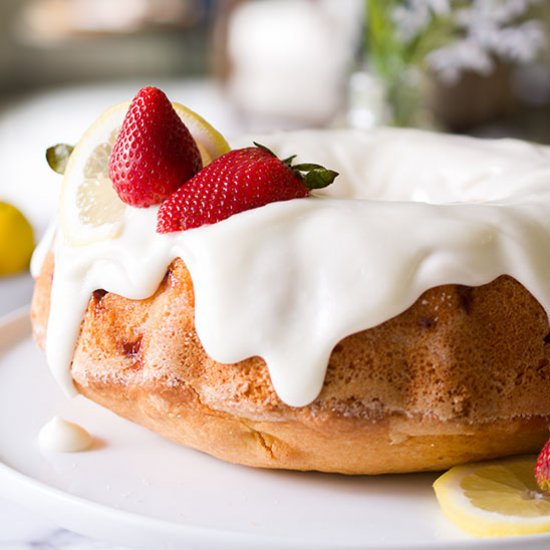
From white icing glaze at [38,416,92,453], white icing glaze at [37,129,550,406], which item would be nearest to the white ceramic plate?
white icing glaze at [38,416,92,453]

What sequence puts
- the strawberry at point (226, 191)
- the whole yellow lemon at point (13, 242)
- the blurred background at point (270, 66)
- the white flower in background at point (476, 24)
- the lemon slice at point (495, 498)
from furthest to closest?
the blurred background at point (270, 66), the white flower in background at point (476, 24), the whole yellow lemon at point (13, 242), the strawberry at point (226, 191), the lemon slice at point (495, 498)

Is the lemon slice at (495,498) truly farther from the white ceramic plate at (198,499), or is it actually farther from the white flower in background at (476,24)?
the white flower in background at (476,24)

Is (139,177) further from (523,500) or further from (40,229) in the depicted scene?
(40,229)

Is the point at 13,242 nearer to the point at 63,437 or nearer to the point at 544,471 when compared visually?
the point at 63,437

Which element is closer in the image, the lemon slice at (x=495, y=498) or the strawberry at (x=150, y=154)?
the lemon slice at (x=495, y=498)

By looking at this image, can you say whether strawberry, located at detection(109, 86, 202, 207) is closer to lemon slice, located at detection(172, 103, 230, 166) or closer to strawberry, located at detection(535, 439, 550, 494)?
lemon slice, located at detection(172, 103, 230, 166)

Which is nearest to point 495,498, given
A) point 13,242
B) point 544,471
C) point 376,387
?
point 544,471

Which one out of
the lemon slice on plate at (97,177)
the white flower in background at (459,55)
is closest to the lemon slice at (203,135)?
the lemon slice on plate at (97,177)

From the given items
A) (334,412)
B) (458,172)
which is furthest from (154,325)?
(458,172)
